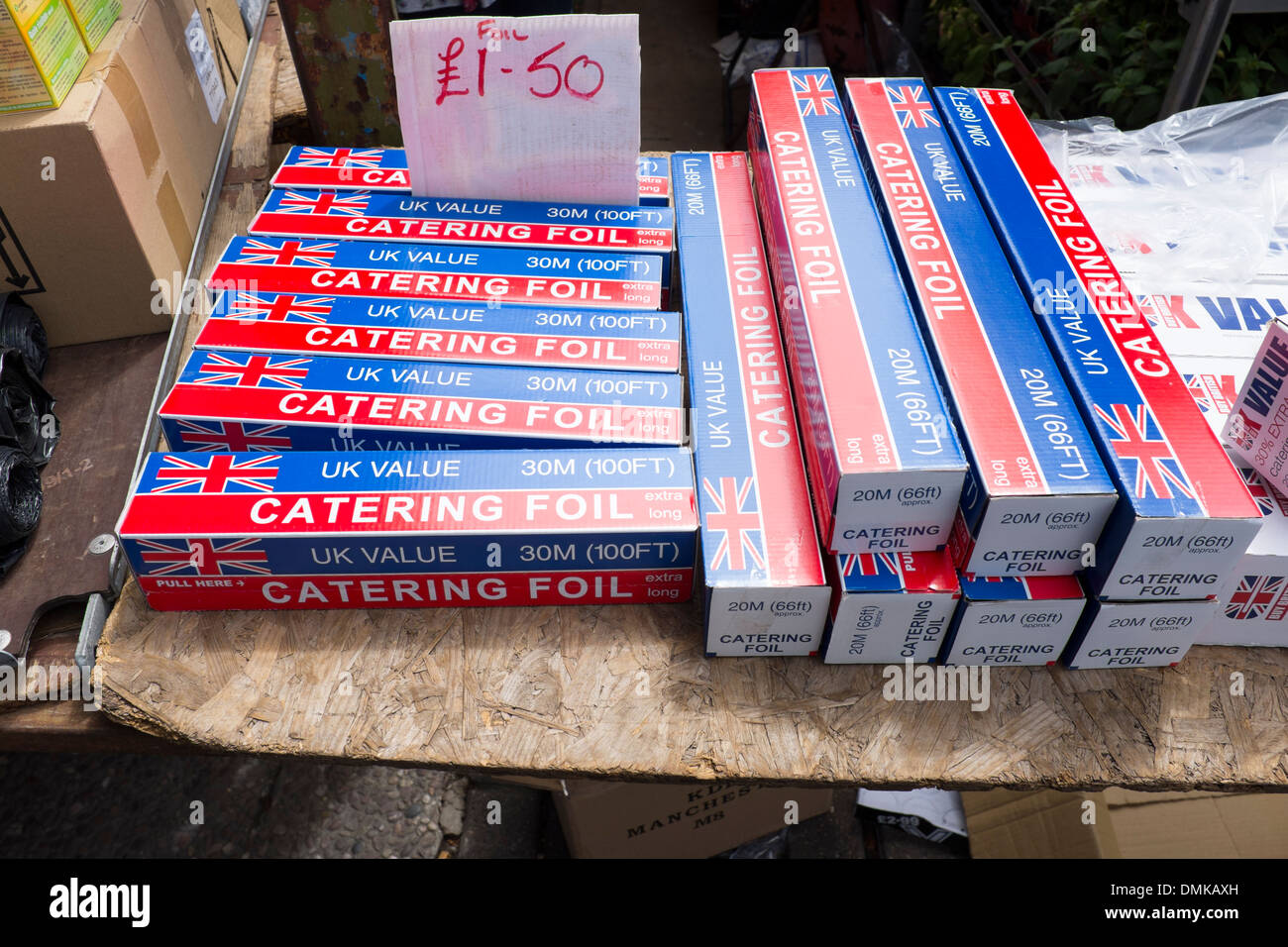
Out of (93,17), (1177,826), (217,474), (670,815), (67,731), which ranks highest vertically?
(93,17)

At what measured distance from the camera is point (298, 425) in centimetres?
137

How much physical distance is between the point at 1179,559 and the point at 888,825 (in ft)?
4.42

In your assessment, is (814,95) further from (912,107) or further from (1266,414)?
(1266,414)

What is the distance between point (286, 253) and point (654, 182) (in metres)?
0.74

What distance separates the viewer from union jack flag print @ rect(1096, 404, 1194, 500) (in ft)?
3.70

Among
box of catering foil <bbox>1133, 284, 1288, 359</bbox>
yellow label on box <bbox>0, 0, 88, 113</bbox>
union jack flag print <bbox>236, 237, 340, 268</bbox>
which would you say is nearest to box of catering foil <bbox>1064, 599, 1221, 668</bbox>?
box of catering foil <bbox>1133, 284, 1288, 359</bbox>

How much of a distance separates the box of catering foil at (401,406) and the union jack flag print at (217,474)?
0.06 metres

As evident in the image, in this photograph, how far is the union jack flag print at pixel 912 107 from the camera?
1.74 metres

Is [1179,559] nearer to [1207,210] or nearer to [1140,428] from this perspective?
[1140,428]

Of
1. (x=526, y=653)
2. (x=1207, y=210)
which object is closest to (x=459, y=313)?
(x=526, y=653)

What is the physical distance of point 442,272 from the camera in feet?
5.37

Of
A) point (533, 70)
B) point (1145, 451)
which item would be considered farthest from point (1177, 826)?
point (533, 70)

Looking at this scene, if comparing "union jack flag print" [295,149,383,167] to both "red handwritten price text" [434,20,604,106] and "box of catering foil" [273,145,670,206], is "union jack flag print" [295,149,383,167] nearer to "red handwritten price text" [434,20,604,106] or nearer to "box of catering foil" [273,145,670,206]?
"box of catering foil" [273,145,670,206]
